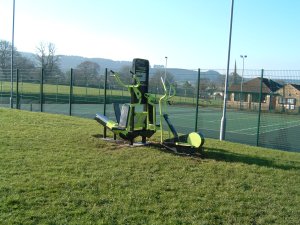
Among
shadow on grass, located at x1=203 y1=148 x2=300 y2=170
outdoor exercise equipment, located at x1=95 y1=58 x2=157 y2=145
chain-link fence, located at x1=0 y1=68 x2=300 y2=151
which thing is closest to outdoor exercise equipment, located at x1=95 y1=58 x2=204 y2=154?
outdoor exercise equipment, located at x1=95 y1=58 x2=157 y2=145

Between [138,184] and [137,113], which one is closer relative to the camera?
[138,184]

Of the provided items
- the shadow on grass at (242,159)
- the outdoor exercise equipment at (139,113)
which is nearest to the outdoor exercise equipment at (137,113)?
the outdoor exercise equipment at (139,113)

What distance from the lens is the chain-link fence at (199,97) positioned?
15.3 metres

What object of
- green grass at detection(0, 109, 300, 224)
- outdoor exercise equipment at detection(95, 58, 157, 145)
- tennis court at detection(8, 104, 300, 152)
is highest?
outdoor exercise equipment at detection(95, 58, 157, 145)

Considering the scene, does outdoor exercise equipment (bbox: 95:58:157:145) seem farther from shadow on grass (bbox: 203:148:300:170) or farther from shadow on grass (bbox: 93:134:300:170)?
shadow on grass (bbox: 203:148:300:170)

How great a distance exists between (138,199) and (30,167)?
2.44 metres

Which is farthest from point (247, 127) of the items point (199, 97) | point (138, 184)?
point (138, 184)

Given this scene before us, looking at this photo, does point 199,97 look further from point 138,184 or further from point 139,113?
point 138,184

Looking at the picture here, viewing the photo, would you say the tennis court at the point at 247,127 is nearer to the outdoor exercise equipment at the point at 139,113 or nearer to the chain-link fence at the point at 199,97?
the chain-link fence at the point at 199,97

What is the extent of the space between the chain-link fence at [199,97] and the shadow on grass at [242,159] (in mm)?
4042

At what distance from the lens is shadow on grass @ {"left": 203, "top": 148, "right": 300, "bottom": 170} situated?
26.3ft

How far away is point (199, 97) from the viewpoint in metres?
16.0

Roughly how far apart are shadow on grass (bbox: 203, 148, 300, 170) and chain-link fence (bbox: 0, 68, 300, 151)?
4042 mm

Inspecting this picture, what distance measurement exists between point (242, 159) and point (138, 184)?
10.5 feet
